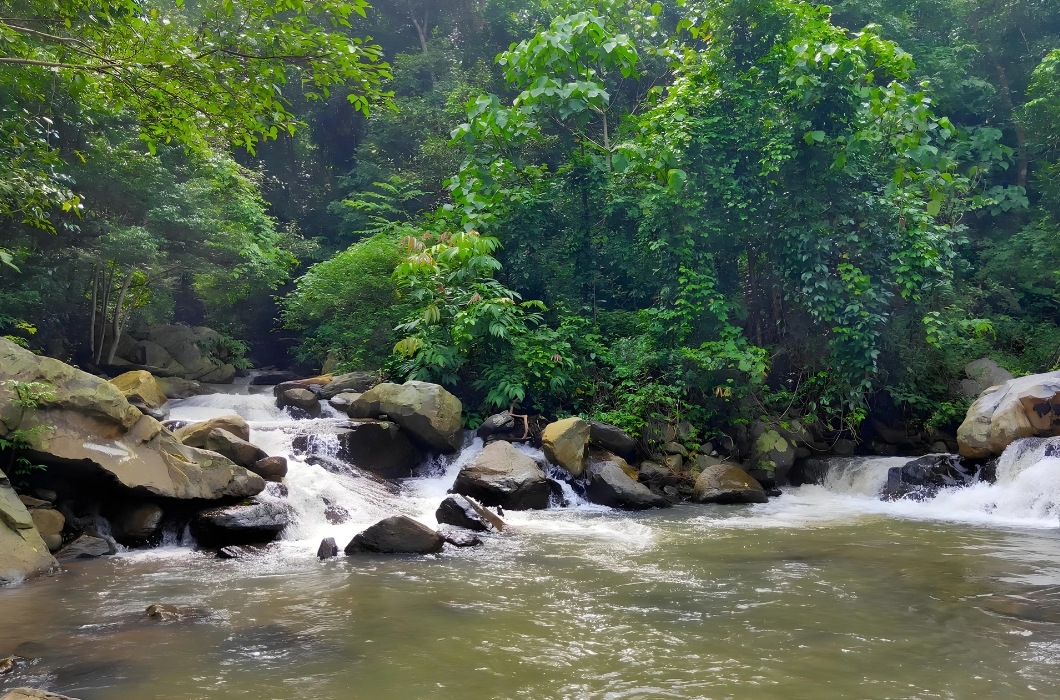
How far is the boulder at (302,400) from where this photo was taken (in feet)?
45.7

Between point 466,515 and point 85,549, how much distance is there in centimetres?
413

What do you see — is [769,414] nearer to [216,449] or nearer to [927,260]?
[927,260]

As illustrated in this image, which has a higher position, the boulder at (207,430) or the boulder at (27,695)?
the boulder at (207,430)

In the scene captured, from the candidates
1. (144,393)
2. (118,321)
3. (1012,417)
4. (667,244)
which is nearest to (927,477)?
(1012,417)

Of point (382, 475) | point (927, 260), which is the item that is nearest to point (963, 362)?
point (927, 260)

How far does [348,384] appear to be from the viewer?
14.8 m

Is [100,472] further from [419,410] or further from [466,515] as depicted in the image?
[419,410]

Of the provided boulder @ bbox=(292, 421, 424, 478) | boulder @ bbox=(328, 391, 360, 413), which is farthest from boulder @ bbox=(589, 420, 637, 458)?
boulder @ bbox=(328, 391, 360, 413)

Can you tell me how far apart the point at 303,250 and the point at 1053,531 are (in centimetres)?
1965

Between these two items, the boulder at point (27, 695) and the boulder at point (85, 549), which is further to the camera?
the boulder at point (85, 549)

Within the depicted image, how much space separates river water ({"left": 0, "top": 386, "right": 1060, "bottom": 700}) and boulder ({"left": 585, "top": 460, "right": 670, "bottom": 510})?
4.64 ft

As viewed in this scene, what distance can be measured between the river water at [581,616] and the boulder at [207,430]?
1.71m

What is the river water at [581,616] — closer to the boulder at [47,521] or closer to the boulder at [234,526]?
the boulder at [234,526]

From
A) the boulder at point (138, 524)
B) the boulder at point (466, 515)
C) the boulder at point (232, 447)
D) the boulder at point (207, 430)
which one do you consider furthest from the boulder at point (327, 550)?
the boulder at point (207, 430)
